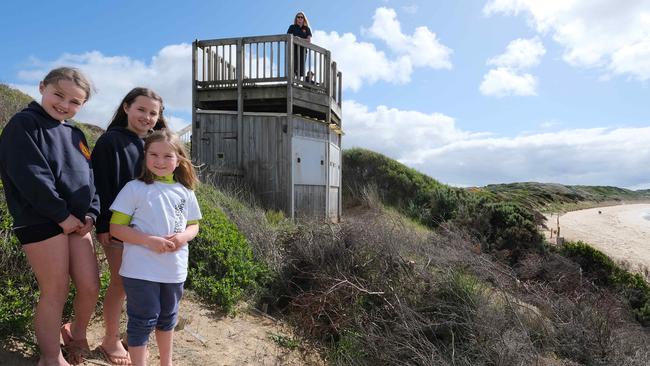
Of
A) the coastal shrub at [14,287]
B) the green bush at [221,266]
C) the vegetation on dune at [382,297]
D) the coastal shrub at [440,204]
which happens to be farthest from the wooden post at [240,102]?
the coastal shrub at [14,287]

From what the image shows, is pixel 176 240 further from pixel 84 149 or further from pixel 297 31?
pixel 297 31

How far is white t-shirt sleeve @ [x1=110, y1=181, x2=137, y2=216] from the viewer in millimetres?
2635

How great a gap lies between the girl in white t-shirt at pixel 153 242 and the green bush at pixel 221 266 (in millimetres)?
2175

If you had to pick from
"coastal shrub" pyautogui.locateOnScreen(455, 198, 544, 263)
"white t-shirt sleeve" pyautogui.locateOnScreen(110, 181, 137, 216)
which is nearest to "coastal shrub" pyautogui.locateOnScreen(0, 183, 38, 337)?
"white t-shirt sleeve" pyautogui.locateOnScreen(110, 181, 137, 216)

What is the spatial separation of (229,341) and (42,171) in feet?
8.34

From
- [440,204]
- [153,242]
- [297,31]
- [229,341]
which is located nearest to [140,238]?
[153,242]

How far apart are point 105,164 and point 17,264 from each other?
1236mm

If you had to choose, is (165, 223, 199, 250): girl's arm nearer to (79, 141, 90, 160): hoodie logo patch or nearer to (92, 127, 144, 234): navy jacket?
(92, 127, 144, 234): navy jacket

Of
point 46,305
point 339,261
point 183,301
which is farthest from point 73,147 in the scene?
point 339,261

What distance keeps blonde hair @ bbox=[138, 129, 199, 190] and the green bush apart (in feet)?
7.70

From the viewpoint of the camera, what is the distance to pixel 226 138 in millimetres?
10523

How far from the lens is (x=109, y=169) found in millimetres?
2875

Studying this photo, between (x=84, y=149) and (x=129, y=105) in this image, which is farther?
(x=129, y=105)

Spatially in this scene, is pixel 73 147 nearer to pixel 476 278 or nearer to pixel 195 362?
pixel 195 362
